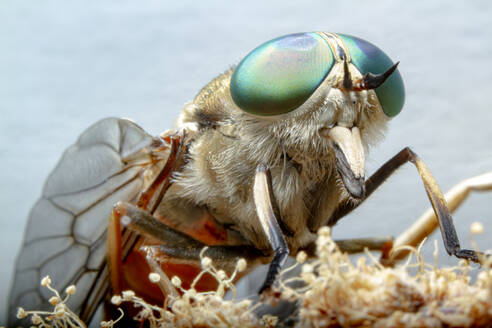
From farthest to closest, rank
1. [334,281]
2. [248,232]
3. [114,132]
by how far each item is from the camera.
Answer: [114,132] → [248,232] → [334,281]

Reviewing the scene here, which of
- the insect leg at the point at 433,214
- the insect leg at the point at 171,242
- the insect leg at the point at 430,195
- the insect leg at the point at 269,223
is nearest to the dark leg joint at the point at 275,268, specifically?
the insect leg at the point at 269,223

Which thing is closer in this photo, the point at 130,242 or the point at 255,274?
the point at 130,242

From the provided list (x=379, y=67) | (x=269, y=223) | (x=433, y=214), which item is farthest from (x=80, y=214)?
(x=433, y=214)

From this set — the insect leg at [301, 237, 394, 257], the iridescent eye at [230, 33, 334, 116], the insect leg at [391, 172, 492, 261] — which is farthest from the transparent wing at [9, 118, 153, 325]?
the insect leg at [391, 172, 492, 261]

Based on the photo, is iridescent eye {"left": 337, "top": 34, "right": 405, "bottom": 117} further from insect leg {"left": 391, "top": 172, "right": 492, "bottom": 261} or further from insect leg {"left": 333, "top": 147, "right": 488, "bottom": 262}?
insect leg {"left": 391, "top": 172, "right": 492, "bottom": 261}

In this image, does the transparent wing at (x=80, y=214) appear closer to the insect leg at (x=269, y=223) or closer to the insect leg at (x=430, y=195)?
the insect leg at (x=269, y=223)

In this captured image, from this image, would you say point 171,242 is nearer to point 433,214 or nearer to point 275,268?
point 275,268

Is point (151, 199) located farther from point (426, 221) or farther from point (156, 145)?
point (426, 221)

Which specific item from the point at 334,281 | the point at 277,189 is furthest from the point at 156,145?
the point at 334,281
